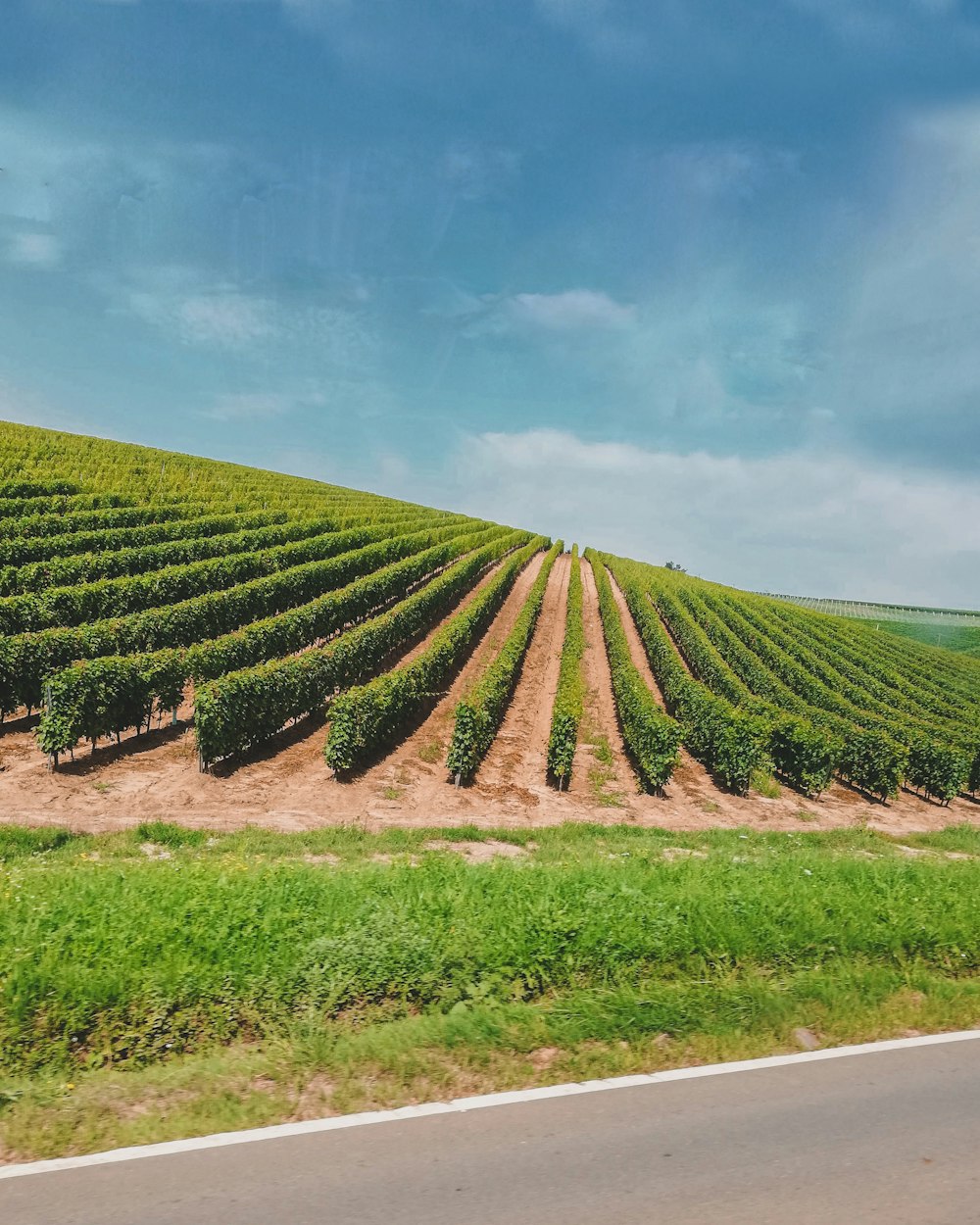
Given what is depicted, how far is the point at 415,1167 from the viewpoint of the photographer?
4.64m

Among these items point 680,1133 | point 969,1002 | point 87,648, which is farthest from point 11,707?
point 969,1002

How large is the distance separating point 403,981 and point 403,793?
1248cm

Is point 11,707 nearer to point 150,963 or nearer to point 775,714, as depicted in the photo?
point 150,963

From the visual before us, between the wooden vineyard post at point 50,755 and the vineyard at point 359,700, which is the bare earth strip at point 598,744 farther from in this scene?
the wooden vineyard post at point 50,755

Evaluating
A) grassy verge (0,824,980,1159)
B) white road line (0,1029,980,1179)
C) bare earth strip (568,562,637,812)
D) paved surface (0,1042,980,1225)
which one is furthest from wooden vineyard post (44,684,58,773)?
paved surface (0,1042,980,1225)

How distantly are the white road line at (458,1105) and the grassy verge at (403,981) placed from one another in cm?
16

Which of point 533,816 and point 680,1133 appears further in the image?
point 533,816

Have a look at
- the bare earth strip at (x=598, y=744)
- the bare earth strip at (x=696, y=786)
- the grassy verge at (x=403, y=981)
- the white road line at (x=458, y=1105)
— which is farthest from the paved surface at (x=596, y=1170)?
the bare earth strip at (x=696, y=786)

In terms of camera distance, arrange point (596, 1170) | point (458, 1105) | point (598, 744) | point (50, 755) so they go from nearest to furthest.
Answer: point (596, 1170), point (458, 1105), point (50, 755), point (598, 744)

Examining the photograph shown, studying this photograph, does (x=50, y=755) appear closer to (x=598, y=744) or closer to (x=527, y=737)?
(x=527, y=737)

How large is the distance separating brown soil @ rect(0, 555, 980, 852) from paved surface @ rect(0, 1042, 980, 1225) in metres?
10.9

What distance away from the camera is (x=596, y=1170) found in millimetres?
4703

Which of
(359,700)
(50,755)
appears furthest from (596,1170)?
(50,755)

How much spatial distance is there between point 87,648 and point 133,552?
12.7 metres
